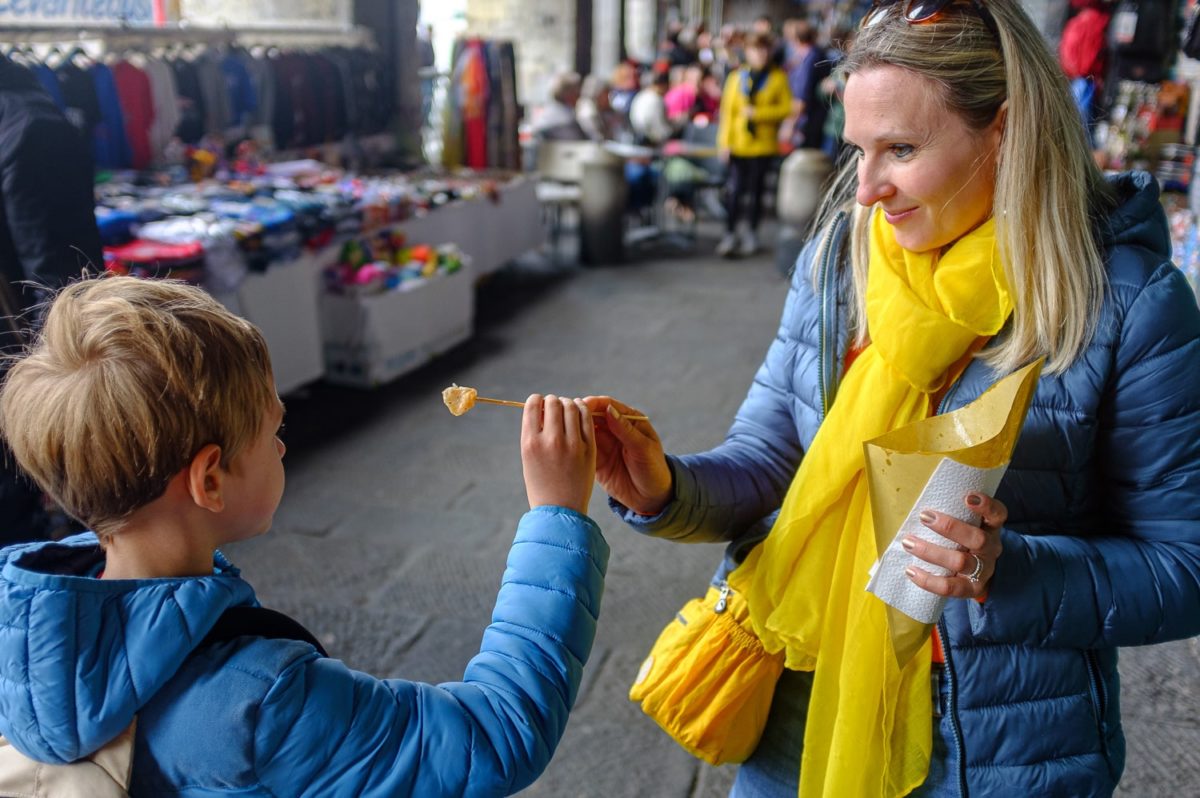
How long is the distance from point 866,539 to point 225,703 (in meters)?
0.79

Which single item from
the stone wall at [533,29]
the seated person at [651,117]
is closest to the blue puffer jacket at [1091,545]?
the seated person at [651,117]

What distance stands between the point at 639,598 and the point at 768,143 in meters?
6.10

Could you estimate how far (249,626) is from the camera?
1.00m

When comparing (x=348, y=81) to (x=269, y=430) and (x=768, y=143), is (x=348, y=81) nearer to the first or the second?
(x=768, y=143)

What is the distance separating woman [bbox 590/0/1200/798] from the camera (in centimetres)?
121

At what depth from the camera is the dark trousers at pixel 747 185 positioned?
28.7ft

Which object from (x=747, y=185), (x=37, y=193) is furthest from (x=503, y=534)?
(x=747, y=185)

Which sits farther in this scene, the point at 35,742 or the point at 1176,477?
the point at 1176,477

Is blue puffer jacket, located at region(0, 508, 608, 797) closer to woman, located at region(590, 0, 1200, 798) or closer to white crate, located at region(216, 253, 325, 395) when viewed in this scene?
woman, located at region(590, 0, 1200, 798)

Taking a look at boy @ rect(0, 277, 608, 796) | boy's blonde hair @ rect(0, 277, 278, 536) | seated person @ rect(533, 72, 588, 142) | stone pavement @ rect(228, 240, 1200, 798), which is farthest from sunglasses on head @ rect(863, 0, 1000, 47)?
seated person @ rect(533, 72, 588, 142)

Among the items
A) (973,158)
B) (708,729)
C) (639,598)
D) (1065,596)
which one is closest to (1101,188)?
Answer: (973,158)

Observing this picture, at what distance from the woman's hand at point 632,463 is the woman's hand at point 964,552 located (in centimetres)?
39

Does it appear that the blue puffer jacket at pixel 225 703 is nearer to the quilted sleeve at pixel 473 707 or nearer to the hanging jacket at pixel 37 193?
the quilted sleeve at pixel 473 707

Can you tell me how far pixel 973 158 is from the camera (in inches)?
50.5
